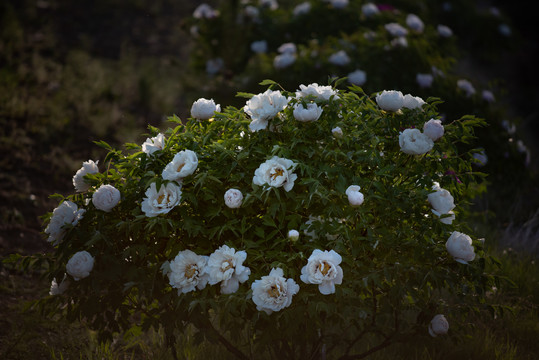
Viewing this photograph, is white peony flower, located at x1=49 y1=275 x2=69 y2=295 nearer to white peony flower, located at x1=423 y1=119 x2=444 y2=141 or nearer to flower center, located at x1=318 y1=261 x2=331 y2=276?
flower center, located at x1=318 y1=261 x2=331 y2=276

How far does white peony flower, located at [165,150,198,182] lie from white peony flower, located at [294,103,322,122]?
49 centimetres

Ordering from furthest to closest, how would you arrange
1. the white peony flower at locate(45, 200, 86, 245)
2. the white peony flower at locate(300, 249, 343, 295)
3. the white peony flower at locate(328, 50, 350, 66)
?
the white peony flower at locate(328, 50, 350, 66) < the white peony flower at locate(45, 200, 86, 245) < the white peony flower at locate(300, 249, 343, 295)

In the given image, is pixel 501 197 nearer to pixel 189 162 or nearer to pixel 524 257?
pixel 524 257

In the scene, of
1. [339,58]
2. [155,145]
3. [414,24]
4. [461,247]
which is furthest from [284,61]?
[461,247]

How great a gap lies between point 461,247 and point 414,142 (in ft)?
1.65

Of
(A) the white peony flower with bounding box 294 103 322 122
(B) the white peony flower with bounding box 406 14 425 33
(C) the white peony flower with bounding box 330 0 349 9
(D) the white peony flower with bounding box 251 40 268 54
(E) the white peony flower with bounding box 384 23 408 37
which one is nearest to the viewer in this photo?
(A) the white peony flower with bounding box 294 103 322 122

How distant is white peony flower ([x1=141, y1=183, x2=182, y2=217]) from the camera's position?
218 cm

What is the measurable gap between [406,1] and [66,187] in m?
5.38

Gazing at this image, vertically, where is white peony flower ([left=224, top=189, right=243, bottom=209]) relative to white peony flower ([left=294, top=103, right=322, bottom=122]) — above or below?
below

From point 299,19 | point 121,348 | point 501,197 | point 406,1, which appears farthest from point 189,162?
point 406,1

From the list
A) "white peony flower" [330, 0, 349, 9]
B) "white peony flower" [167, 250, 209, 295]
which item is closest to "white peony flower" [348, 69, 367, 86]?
"white peony flower" [330, 0, 349, 9]

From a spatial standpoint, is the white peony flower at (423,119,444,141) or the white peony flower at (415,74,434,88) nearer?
the white peony flower at (423,119,444,141)

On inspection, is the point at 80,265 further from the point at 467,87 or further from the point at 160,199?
the point at 467,87

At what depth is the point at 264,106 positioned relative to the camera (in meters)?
2.28
